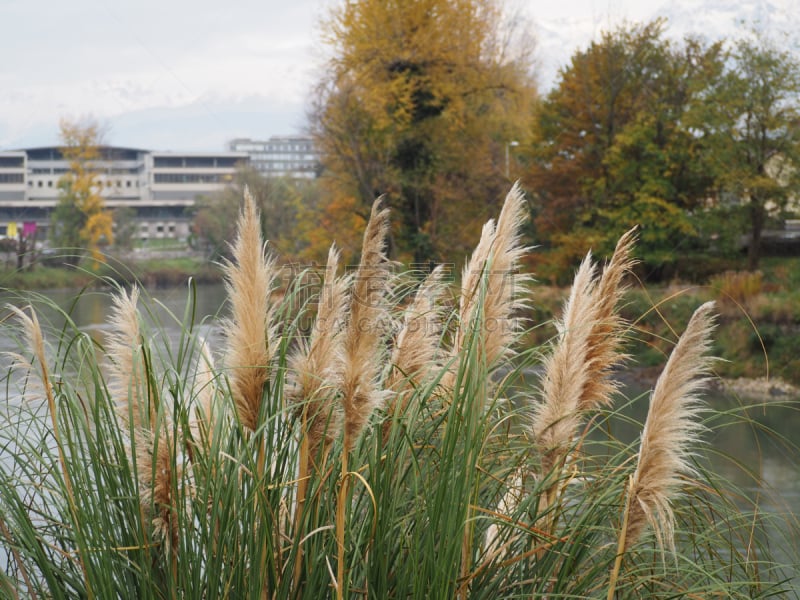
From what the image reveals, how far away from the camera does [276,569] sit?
7.07 feet

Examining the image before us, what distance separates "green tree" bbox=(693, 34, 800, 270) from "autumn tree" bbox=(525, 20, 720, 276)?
2.54ft

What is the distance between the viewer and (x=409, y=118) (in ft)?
85.0

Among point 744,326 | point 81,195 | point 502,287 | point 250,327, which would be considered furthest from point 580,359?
point 81,195

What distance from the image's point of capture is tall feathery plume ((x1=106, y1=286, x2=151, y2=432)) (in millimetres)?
2189

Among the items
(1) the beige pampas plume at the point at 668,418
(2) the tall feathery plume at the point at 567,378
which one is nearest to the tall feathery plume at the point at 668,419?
(1) the beige pampas plume at the point at 668,418

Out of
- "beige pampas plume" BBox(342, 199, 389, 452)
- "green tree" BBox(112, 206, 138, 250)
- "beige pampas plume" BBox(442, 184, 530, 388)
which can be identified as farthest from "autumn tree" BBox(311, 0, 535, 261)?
"beige pampas plume" BBox(342, 199, 389, 452)

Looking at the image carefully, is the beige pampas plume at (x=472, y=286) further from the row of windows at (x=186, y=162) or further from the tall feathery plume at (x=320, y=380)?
the row of windows at (x=186, y=162)

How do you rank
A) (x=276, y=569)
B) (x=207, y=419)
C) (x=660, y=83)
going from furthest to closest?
(x=660, y=83) < (x=207, y=419) < (x=276, y=569)

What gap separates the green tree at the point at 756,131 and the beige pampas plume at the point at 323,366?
23.5 m

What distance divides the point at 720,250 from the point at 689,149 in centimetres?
301

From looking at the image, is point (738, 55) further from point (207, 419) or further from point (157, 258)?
point (207, 419)

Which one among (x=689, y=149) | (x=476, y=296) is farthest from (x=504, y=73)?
(x=476, y=296)

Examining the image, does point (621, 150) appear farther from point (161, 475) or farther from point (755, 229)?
point (161, 475)

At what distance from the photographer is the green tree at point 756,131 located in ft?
78.0
